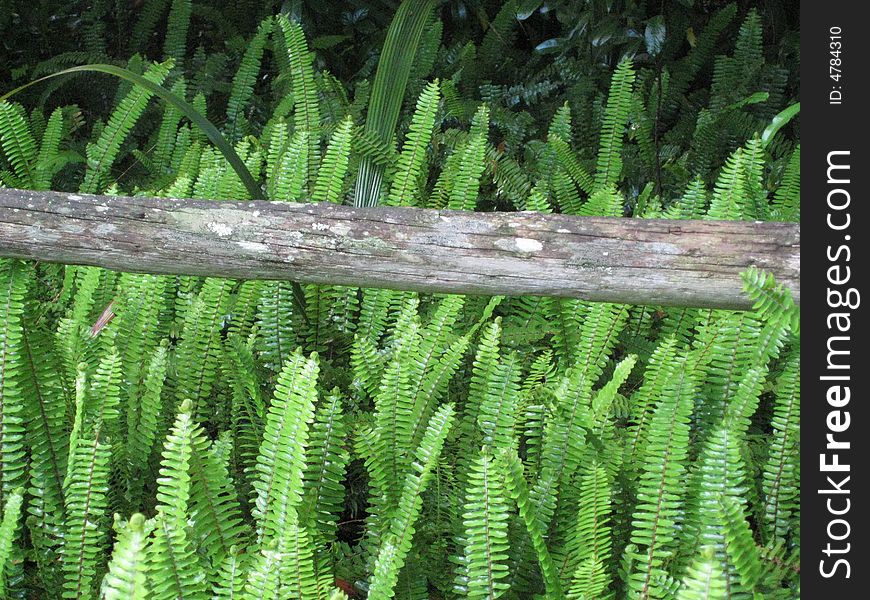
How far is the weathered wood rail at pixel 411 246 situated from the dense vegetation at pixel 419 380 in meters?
0.14

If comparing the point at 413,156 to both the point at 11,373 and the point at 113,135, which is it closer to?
the point at 113,135

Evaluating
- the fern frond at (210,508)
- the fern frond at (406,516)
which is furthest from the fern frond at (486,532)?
the fern frond at (210,508)

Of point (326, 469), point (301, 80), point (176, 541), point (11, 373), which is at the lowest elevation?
point (176, 541)

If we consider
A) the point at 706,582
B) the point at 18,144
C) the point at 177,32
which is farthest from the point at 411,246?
the point at 177,32

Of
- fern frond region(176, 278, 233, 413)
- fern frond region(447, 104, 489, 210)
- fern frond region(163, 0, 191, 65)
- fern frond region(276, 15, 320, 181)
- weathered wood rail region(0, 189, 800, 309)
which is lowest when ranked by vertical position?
fern frond region(176, 278, 233, 413)

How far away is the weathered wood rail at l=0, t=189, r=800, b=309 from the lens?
4.80ft

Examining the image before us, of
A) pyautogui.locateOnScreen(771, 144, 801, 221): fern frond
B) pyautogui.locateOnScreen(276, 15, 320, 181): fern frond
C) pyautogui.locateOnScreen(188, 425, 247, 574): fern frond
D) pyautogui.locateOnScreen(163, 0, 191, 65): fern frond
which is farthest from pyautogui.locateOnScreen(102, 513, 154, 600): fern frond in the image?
pyautogui.locateOnScreen(163, 0, 191, 65): fern frond

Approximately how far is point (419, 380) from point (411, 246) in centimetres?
52

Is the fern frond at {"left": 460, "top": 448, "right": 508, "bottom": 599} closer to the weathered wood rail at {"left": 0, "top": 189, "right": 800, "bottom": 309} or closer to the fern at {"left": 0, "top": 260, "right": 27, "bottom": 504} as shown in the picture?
the weathered wood rail at {"left": 0, "top": 189, "right": 800, "bottom": 309}

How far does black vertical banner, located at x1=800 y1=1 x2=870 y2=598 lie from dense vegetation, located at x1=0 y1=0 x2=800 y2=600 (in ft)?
0.28

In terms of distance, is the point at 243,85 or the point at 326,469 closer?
the point at 326,469

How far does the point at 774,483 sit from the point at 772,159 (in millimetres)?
1908

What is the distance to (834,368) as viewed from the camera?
4.65ft

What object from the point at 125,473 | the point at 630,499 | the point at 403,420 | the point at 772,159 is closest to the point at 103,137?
the point at 125,473
